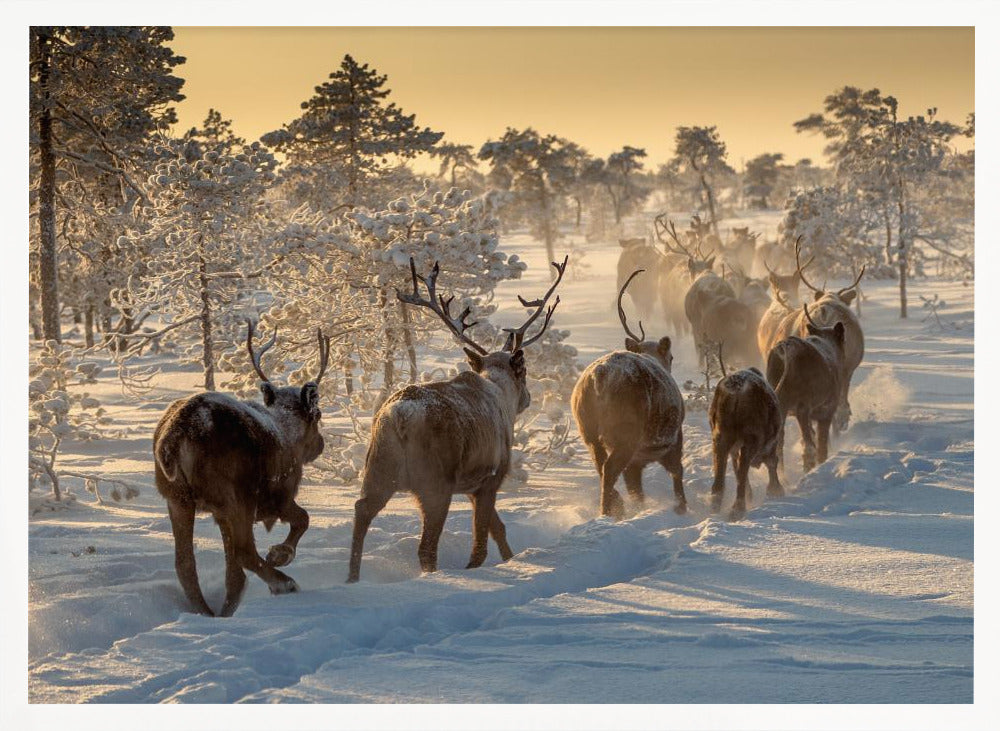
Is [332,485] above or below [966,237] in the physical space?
below

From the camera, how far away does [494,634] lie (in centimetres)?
596

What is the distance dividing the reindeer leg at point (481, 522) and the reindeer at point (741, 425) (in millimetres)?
2269

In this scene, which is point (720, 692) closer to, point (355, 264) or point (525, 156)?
point (355, 264)

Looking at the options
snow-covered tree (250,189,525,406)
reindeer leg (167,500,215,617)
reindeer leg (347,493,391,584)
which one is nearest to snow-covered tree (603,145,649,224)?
snow-covered tree (250,189,525,406)

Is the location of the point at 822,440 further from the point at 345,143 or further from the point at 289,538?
the point at 345,143

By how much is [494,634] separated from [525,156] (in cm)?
2382

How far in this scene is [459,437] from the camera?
7.05 meters

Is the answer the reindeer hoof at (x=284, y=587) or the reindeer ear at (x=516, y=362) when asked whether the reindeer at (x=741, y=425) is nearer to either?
the reindeer ear at (x=516, y=362)

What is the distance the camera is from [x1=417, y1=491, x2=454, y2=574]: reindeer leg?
274 inches

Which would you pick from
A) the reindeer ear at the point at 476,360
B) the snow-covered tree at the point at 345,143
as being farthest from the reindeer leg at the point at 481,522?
the snow-covered tree at the point at 345,143

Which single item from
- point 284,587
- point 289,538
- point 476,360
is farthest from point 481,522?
point 284,587

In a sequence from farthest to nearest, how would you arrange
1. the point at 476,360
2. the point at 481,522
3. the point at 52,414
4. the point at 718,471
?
the point at 52,414 → the point at 718,471 → the point at 476,360 → the point at 481,522

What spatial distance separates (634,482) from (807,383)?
7.21 feet

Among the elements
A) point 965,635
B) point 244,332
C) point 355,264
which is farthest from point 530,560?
point 244,332
